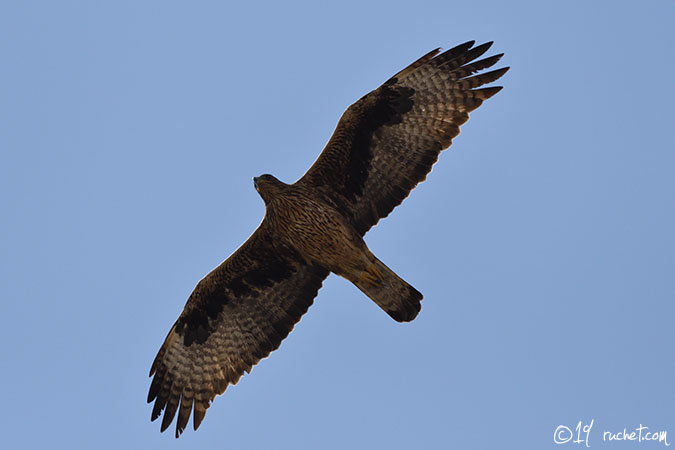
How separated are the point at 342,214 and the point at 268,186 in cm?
102

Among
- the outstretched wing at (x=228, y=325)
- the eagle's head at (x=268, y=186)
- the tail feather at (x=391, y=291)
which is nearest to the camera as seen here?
the tail feather at (x=391, y=291)

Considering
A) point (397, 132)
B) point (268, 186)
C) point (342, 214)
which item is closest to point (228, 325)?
point (268, 186)

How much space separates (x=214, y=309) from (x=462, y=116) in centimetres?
425

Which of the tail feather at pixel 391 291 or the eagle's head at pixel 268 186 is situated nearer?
the tail feather at pixel 391 291

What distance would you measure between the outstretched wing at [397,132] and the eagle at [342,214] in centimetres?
1

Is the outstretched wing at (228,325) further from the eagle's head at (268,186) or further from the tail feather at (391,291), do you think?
the tail feather at (391,291)

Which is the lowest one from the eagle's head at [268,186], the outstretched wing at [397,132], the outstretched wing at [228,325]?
the outstretched wing at [228,325]

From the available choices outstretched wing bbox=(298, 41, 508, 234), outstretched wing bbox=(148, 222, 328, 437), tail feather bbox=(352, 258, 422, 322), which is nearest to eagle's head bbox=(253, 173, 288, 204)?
outstretched wing bbox=(298, 41, 508, 234)

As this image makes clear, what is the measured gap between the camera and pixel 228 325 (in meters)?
11.1

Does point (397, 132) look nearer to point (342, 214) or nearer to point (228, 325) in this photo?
point (342, 214)

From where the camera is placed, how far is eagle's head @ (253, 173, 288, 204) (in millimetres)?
10312

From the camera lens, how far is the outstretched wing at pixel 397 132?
10148 millimetres

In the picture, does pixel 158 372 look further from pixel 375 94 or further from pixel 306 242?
pixel 375 94

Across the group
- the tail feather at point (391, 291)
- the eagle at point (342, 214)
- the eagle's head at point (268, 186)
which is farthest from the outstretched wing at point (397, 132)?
the tail feather at point (391, 291)
